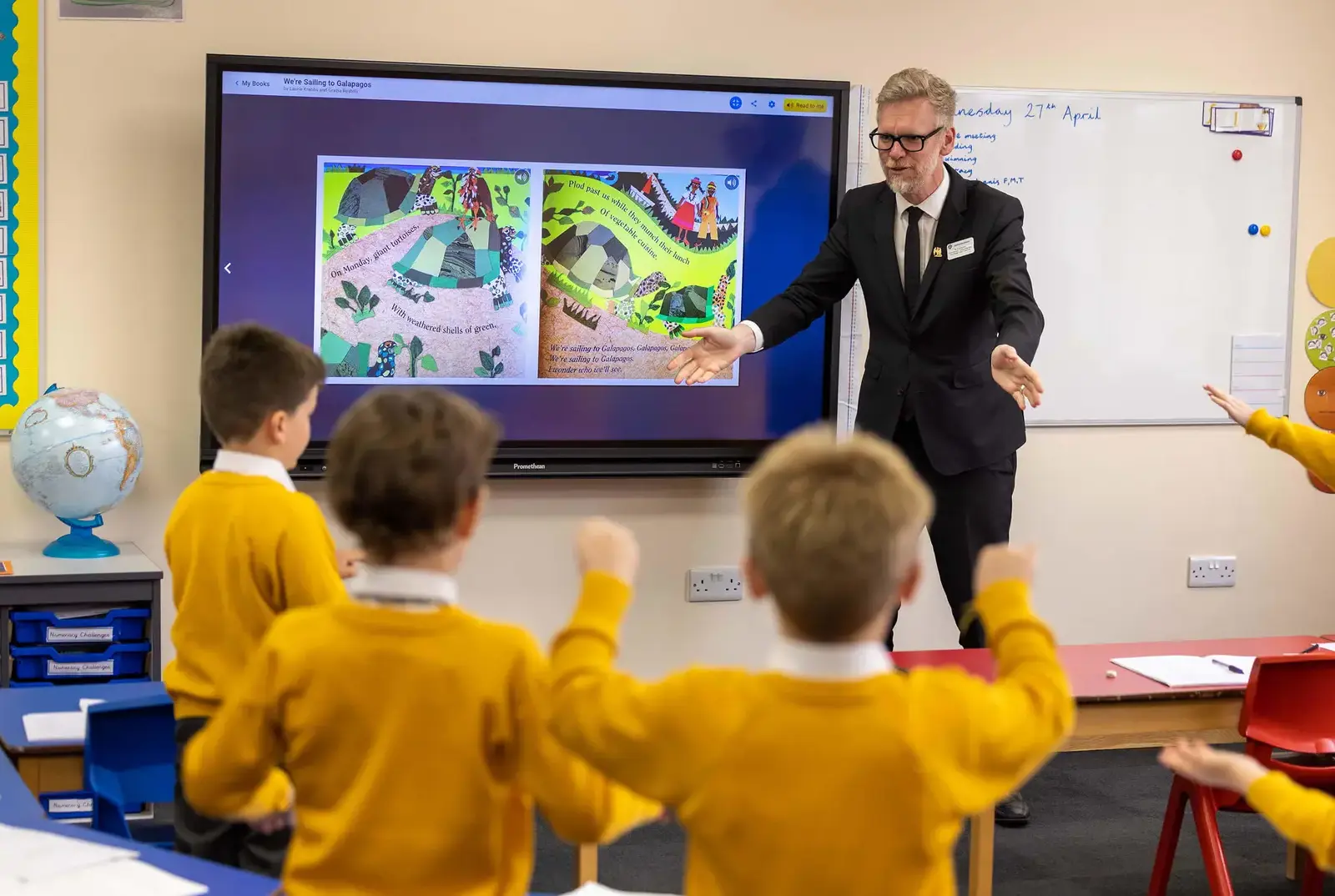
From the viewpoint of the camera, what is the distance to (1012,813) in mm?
3922

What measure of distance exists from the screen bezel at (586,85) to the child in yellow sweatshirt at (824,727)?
2.92m

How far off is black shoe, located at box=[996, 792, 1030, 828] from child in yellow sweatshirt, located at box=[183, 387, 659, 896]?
2.74 meters

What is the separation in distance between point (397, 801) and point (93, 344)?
9.89 feet

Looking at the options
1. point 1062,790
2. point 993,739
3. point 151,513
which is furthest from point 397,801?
point 1062,790

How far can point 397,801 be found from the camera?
140 cm

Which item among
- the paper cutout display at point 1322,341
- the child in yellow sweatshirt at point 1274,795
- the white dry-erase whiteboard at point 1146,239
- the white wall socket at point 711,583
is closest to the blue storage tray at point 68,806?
the child in yellow sweatshirt at point 1274,795

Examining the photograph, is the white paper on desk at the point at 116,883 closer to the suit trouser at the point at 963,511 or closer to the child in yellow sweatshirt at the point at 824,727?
the child in yellow sweatshirt at the point at 824,727

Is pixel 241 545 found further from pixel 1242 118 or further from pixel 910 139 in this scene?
pixel 1242 118

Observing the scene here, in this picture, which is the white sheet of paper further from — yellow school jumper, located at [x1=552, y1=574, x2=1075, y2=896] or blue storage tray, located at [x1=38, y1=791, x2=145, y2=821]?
yellow school jumper, located at [x1=552, y1=574, x2=1075, y2=896]

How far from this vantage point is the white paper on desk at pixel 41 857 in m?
1.62

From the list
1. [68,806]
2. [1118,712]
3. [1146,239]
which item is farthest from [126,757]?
[1146,239]

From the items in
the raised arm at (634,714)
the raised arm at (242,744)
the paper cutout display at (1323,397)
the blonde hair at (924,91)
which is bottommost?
the raised arm at (242,744)

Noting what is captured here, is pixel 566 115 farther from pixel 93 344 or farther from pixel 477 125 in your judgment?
pixel 93 344

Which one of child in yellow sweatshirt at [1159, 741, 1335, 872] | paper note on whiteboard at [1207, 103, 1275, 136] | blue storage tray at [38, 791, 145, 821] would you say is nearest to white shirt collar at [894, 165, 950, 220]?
paper note on whiteboard at [1207, 103, 1275, 136]
